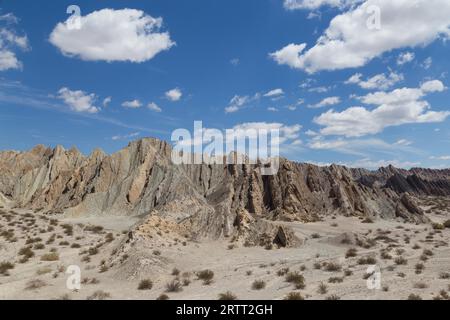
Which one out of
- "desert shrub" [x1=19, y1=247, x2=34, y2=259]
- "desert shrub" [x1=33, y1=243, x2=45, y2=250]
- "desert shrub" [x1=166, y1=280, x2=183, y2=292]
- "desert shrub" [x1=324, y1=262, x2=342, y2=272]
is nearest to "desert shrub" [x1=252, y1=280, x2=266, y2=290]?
"desert shrub" [x1=166, y1=280, x2=183, y2=292]

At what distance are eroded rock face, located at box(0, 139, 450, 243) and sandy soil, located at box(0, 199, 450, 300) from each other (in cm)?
1589

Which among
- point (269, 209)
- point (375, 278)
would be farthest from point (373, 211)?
point (375, 278)

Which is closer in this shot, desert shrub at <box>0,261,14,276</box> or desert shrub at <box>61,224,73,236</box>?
desert shrub at <box>0,261,14,276</box>

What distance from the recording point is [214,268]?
62.9 ft

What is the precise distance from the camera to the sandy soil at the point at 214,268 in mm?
14133

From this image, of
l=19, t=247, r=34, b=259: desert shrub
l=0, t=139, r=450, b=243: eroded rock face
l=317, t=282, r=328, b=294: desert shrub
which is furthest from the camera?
l=0, t=139, r=450, b=243: eroded rock face

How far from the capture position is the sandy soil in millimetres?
14133

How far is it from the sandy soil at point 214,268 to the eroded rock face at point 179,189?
15.9 m

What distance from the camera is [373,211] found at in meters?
51.2

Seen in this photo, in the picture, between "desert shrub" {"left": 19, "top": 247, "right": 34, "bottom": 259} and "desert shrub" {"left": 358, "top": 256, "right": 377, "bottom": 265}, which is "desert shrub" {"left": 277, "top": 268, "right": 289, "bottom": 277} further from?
"desert shrub" {"left": 19, "top": 247, "right": 34, "bottom": 259}

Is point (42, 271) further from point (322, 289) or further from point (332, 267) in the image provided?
point (332, 267)
